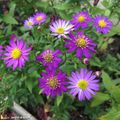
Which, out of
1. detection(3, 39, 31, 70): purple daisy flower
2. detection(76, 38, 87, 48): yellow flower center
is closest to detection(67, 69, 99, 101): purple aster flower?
detection(76, 38, 87, 48): yellow flower center

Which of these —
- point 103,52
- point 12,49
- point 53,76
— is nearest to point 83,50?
point 53,76

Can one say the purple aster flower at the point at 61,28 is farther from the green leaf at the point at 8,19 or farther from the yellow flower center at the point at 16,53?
the green leaf at the point at 8,19

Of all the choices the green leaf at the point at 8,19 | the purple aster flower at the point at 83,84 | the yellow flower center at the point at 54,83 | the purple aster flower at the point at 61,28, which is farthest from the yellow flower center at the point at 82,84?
the green leaf at the point at 8,19

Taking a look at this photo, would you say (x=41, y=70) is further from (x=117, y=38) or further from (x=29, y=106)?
(x=117, y=38)

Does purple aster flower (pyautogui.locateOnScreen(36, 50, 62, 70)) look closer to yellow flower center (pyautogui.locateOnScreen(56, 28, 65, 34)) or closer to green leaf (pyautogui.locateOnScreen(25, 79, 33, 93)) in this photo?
yellow flower center (pyautogui.locateOnScreen(56, 28, 65, 34))

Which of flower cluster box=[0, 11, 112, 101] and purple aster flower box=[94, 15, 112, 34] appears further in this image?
purple aster flower box=[94, 15, 112, 34]

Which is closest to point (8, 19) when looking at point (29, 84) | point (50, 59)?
point (29, 84)
